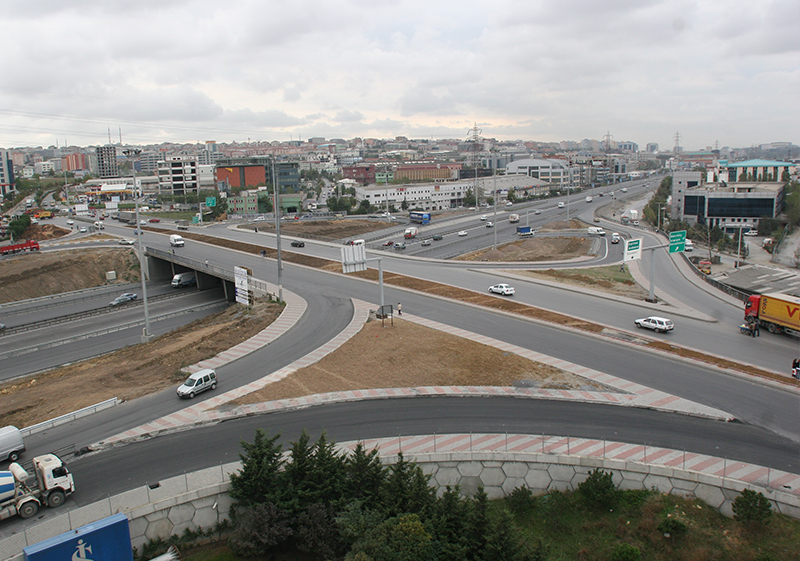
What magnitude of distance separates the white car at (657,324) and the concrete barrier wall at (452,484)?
19.3 m

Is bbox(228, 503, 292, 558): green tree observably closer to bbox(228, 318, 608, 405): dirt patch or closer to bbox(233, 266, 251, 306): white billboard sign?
bbox(228, 318, 608, 405): dirt patch

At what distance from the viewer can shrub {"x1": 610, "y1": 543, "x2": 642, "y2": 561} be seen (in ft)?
49.0

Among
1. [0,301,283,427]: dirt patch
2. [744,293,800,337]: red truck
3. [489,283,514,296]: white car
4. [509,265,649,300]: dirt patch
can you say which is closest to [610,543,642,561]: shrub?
[0,301,283,427]: dirt patch

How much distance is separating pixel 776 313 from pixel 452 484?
27653 mm

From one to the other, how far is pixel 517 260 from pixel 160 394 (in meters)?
48.1

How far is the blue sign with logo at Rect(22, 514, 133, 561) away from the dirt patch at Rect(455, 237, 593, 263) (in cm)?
5534

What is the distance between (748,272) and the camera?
66.2m

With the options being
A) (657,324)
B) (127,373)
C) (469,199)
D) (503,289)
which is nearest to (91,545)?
(127,373)

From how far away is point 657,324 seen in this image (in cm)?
3519

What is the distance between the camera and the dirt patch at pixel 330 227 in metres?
89.5

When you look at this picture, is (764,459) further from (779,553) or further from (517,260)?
(517,260)

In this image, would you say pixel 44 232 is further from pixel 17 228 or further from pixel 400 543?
pixel 400 543

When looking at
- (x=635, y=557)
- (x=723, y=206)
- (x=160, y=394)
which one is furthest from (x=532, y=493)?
(x=723, y=206)

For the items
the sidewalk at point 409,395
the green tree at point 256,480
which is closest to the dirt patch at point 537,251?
the sidewalk at point 409,395
